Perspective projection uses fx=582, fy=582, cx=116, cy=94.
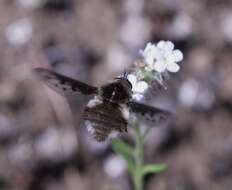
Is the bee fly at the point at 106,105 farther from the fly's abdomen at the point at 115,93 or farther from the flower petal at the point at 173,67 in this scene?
the flower petal at the point at 173,67

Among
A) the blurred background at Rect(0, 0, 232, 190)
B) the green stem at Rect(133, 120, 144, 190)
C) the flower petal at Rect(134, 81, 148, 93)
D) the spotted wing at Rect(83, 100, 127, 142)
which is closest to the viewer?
the spotted wing at Rect(83, 100, 127, 142)

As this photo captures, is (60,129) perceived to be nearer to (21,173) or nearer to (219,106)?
(21,173)

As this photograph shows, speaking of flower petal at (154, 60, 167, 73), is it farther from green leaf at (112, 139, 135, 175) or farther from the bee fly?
green leaf at (112, 139, 135, 175)

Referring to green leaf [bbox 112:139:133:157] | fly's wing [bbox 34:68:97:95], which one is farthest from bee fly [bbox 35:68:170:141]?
green leaf [bbox 112:139:133:157]

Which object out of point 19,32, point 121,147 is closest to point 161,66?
point 121,147

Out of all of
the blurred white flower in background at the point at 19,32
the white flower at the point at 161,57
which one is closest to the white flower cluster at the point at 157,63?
the white flower at the point at 161,57
